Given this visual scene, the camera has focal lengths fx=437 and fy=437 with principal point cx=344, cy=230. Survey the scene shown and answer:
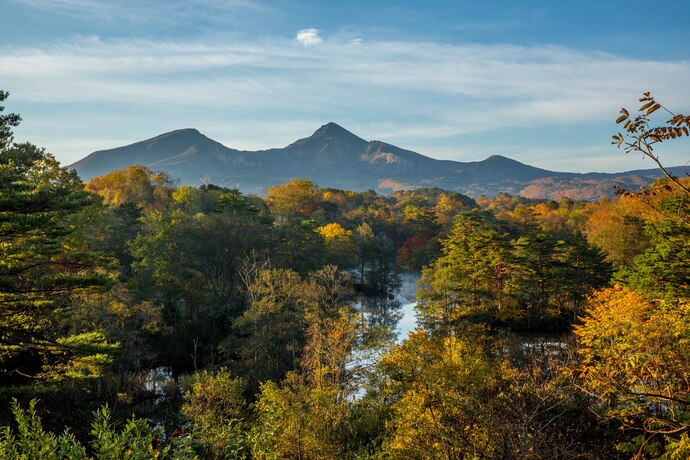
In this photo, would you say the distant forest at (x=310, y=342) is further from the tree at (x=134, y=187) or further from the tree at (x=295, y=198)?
the tree at (x=295, y=198)

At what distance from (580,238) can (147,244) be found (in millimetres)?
31047

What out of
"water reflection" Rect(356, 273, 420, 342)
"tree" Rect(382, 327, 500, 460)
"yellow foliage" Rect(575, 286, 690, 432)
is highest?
"yellow foliage" Rect(575, 286, 690, 432)

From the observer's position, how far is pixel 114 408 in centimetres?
Answer: 2019

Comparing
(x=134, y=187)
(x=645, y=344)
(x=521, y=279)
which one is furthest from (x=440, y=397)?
(x=134, y=187)

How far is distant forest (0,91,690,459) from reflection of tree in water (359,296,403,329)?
1.15ft

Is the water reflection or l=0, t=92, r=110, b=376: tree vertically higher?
l=0, t=92, r=110, b=376: tree

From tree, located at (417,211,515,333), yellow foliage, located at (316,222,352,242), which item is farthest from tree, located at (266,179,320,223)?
tree, located at (417,211,515,333)

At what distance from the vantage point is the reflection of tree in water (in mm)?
36719

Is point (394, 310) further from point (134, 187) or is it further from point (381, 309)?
point (134, 187)

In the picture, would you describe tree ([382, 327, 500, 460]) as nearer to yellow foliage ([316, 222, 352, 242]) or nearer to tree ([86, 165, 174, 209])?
yellow foliage ([316, 222, 352, 242])

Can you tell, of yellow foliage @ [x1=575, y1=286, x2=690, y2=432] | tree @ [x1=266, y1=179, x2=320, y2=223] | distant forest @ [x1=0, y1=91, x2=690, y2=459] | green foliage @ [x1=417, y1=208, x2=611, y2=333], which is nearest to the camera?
distant forest @ [x1=0, y1=91, x2=690, y2=459]

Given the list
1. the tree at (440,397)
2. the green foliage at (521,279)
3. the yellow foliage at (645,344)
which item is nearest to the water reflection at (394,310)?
the green foliage at (521,279)

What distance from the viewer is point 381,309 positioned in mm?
41344

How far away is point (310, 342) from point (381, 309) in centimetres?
2193
